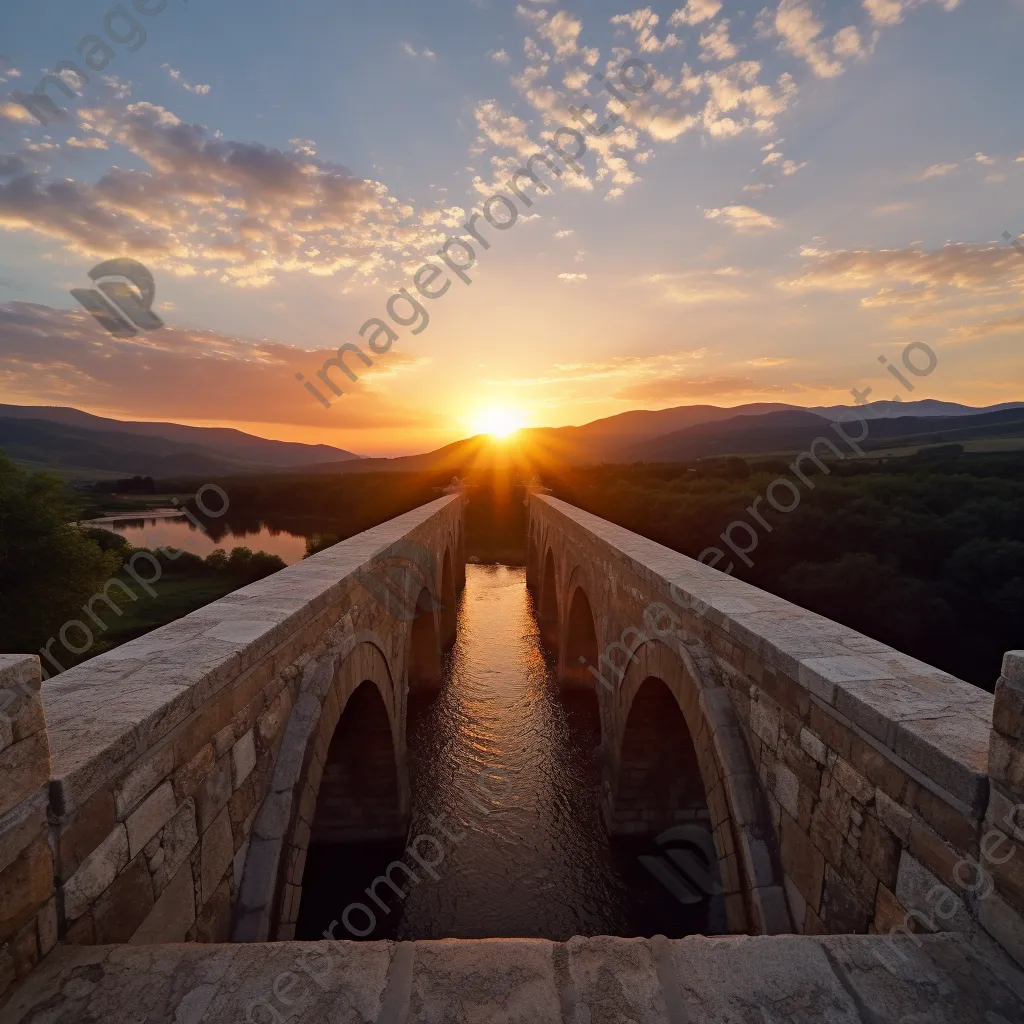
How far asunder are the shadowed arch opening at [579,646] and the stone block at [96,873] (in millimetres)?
10624

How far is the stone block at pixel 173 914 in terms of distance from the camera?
280 centimetres

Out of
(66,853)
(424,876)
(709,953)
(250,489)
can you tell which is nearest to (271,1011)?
(66,853)

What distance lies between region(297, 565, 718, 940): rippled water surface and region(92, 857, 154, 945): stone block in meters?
5.84

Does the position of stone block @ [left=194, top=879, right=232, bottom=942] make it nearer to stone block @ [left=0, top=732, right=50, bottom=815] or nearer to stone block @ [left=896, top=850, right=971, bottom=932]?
stone block @ [left=0, top=732, right=50, bottom=815]

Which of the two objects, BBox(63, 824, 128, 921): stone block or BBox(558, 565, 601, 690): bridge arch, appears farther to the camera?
BBox(558, 565, 601, 690): bridge arch

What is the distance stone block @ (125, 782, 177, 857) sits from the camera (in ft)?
8.77

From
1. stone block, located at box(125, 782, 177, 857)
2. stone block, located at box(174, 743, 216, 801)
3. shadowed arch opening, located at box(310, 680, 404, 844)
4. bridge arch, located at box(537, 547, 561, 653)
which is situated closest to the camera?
stone block, located at box(125, 782, 177, 857)

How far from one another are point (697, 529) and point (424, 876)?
748 inches

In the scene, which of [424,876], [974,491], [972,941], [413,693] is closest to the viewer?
[972,941]

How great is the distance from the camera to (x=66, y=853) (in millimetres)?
2299

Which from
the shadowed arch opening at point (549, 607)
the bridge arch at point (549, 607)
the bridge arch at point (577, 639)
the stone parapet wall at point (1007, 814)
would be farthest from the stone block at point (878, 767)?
the shadowed arch opening at point (549, 607)

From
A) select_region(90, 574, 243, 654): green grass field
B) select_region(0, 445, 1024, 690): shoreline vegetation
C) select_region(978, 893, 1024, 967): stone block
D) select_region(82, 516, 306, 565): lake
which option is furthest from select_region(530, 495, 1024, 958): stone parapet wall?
select_region(82, 516, 306, 565): lake

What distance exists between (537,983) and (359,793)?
7273 millimetres

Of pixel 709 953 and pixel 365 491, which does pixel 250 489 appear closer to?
pixel 365 491
